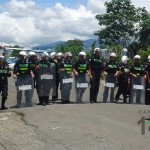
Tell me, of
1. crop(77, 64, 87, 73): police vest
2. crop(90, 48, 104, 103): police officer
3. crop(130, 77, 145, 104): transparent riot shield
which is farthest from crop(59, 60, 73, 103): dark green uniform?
crop(130, 77, 145, 104): transparent riot shield

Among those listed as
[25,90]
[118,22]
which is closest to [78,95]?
[25,90]

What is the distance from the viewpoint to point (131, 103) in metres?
17.3

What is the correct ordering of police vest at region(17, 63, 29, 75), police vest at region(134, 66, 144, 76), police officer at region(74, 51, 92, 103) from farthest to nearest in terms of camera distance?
police vest at region(134, 66, 144, 76) → police officer at region(74, 51, 92, 103) → police vest at region(17, 63, 29, 75)

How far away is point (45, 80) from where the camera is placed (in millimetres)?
16609

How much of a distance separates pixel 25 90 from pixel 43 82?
0.84 m

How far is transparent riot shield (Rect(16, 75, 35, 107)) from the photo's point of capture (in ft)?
52.6

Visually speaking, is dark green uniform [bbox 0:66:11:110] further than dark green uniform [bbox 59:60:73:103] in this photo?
No

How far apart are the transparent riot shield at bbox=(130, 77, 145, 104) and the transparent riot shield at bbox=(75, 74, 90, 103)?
5.54ft

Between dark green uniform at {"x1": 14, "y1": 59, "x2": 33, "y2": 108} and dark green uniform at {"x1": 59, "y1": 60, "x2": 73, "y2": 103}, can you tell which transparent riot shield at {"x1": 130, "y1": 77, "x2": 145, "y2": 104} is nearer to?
dark green uniform at {"x1": 59, "y1": 60, "x2": 73, "y2": 103}

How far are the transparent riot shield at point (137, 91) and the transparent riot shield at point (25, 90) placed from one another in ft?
12.6

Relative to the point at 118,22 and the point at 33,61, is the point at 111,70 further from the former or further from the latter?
the point at 118,22

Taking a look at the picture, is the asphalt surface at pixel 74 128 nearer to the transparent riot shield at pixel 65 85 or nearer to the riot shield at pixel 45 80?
the riot shield at pixel 45 80

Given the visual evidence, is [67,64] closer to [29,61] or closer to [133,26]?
[29,61]

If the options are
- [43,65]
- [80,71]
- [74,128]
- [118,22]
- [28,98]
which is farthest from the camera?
[118,22]
